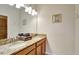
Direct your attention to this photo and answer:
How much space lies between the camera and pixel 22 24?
165 cm

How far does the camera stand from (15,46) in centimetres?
156

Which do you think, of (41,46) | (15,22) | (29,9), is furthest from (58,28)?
(15,22)

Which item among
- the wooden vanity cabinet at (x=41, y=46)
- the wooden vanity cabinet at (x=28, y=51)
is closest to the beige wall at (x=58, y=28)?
the wooden vanity cabinet at (x=41, y=46)

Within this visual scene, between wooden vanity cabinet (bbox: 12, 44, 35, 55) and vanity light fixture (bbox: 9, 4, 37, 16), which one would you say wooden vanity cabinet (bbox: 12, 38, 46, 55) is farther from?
vanity light fixture (bbox: 9, 4, 37, 16)

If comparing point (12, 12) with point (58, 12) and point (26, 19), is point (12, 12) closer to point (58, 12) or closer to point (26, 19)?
point (26, 19)

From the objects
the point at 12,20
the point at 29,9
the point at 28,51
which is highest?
the point at 29,9

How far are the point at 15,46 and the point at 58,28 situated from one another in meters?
0.63

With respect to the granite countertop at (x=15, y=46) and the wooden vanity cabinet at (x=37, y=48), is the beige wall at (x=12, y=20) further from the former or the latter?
the wooden vanity cabinet at (x=37, y=48)

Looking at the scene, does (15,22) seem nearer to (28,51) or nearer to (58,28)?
(28,51)

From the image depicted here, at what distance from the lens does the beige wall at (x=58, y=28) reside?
1.62 meters

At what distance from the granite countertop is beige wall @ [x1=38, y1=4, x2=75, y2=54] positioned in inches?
5.5

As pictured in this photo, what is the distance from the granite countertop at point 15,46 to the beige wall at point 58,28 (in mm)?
141

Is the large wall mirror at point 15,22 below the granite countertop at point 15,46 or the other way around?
the other way around
